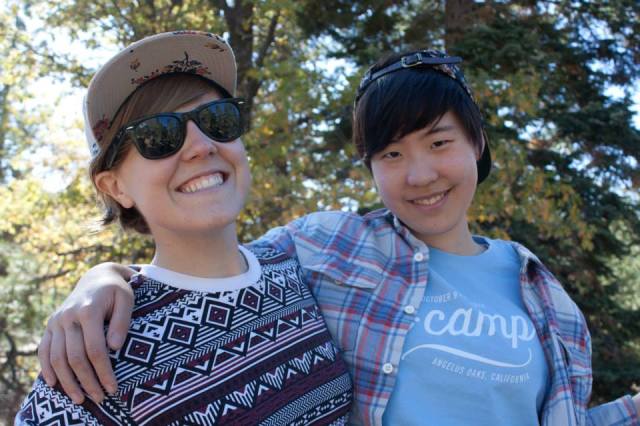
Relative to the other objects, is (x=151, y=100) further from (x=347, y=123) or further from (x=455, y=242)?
(x=347, y=123)

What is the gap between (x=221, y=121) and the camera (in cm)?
172

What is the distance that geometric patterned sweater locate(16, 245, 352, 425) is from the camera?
1.39 metres

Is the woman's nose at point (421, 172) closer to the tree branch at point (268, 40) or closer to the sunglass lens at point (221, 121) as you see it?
the sunglass lens at point (221, 121)

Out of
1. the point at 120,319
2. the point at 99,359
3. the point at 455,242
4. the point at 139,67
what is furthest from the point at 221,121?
the point at 455,242

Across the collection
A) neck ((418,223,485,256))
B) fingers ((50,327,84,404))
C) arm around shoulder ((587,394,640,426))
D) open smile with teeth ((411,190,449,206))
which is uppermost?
open smile with teeth ((411,190,449,206))

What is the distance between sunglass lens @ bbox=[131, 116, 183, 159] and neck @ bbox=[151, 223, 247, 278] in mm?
233

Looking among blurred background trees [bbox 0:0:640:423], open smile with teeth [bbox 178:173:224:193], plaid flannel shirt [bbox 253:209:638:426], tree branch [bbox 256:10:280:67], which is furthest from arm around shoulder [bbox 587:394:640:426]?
tree branch [bbox 256:10:280:67]

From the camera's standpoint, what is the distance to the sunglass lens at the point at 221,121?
1.69 metres

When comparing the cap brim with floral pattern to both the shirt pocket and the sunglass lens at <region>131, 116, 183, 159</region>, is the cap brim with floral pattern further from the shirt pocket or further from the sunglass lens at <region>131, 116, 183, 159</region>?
the shirt pocket

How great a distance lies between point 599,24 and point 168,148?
9.59 meters

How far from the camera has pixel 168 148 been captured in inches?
63.4

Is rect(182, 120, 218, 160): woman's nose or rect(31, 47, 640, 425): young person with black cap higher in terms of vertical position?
rect(182, 120, 218, 160): woman's nose

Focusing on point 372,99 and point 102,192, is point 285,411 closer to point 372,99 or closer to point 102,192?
point 102,192

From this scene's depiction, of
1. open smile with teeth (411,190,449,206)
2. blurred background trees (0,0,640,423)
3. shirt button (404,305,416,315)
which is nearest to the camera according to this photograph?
shirt button (404,305,416,315)
